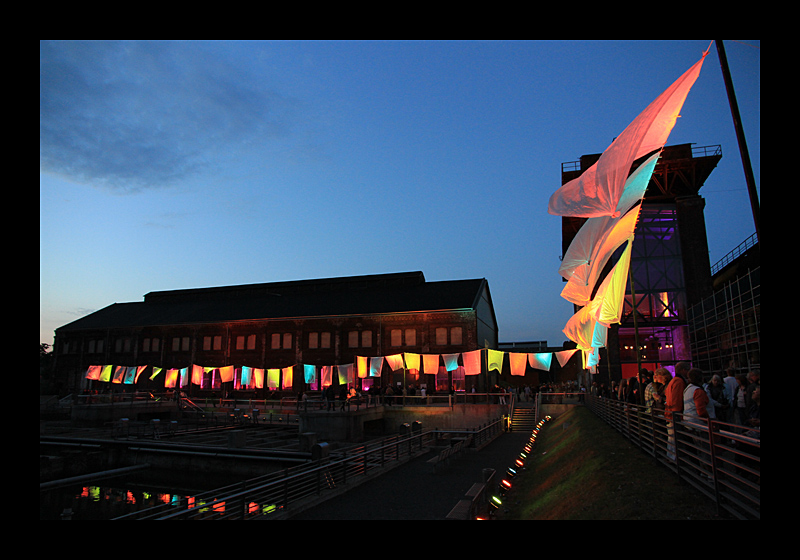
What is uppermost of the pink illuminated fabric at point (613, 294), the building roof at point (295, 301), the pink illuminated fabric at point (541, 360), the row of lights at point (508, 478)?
the building roof at point (295, 301)

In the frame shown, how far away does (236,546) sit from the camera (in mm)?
4062

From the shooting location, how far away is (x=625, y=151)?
771 centimetres

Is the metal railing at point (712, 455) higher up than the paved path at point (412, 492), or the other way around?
the metal railing at point (712, 455)

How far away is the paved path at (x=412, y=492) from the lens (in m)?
10.7

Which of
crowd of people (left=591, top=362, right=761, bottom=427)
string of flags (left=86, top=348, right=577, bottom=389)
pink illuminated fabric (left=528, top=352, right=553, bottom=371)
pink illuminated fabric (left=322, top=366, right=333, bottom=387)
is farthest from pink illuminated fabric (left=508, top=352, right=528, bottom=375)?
crowd of people (left=591, top=362, right=761, bottom=427)

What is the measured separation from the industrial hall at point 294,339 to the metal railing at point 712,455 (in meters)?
23.4

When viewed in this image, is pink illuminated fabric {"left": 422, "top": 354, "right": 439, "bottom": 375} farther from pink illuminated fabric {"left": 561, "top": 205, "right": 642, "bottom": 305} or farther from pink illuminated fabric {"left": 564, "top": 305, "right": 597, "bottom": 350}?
pink illuminated fabric {"left": 561, "top": 205, "right": 642, "bottom": 305}

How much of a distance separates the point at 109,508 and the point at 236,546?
18.7m

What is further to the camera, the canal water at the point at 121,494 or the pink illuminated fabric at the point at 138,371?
the pink illuminated fabric at the point at 138,371

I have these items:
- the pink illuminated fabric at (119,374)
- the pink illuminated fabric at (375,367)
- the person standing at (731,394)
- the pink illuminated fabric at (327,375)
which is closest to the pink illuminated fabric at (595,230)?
the person standing at (731,394)

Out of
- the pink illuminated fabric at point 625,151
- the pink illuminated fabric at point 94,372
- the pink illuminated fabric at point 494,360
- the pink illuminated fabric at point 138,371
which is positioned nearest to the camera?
the pink illuminated fabric at point 625,151

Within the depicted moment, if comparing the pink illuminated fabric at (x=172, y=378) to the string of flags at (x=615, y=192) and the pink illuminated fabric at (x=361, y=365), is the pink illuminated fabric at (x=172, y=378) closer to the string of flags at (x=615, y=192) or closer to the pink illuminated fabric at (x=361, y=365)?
the pink illuminated fabric at (x=361, y=365)

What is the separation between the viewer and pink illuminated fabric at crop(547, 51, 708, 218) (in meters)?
6.90

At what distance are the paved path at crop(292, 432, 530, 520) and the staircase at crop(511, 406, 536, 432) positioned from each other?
10673mm
